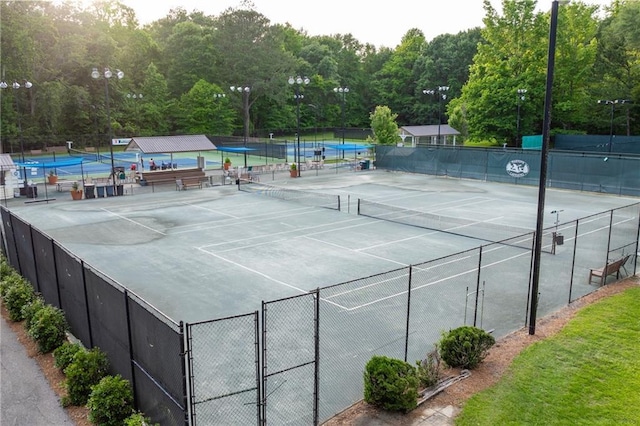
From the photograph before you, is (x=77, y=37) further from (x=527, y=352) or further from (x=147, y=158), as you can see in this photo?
(x=527, y=352)

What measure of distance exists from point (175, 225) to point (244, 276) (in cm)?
1008

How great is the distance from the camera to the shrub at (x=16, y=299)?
578 inches

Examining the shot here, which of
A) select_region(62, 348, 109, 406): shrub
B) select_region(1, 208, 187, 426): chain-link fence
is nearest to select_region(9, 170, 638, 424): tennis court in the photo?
select_region(1, 208, 187, 426): chain-link fence

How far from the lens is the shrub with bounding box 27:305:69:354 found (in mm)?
12555

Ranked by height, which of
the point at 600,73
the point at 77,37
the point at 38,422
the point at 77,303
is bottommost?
the point at 38,422

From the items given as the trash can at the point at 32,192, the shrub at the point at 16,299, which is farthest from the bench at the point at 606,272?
the trash can at the point at 32,192

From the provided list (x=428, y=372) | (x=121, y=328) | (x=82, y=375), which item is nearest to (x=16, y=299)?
(x=82, y=375)

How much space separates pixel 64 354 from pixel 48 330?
152 centimetres

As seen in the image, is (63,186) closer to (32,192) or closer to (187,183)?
(32,192)

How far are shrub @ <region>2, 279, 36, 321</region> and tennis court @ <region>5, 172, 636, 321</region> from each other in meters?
3.03

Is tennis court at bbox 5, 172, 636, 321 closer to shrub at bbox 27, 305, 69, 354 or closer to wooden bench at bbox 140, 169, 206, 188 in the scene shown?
shrub at bbox 27, 305, 69, 354

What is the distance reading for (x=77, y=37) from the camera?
74.7m

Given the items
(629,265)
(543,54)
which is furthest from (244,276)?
(543,54)

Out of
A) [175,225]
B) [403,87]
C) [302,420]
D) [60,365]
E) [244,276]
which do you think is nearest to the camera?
[302,420]
